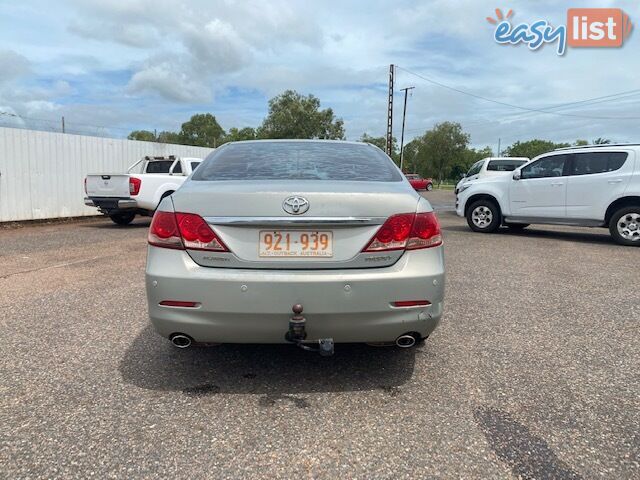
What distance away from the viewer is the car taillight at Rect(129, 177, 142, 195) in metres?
11.0

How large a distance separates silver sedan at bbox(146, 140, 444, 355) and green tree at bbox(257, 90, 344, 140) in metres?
56.2

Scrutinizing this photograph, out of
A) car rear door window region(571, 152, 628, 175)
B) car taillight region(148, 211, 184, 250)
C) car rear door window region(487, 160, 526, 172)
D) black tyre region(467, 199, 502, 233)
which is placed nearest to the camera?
car taillight region(148, 211, 184, 250)

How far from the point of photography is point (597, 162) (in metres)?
8.95

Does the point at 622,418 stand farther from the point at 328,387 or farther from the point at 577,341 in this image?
the point at 328,387

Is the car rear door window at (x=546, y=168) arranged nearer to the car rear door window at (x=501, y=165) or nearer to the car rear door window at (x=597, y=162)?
the car rear door window at (x=597, y=162)

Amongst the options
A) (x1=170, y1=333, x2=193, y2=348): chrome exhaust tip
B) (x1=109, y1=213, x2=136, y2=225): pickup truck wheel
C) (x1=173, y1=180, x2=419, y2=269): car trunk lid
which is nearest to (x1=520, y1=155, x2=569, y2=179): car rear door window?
(x1=173, y1=180, x2=419, y2=269): car trunk lid

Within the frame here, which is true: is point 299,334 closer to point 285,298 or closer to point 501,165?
point 285,298

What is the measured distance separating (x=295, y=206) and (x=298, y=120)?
57.9 m

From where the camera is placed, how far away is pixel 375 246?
254 centimetres

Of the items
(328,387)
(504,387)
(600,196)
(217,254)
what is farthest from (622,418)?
(600,196)

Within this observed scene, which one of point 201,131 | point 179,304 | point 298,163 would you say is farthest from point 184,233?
point 201,131

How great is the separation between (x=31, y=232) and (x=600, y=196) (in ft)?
37.9

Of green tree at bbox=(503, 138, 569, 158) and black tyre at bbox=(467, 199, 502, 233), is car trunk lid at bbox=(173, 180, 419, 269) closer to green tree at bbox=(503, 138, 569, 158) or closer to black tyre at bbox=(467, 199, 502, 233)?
black tyre at bbox=(467, 199, 502, 233)

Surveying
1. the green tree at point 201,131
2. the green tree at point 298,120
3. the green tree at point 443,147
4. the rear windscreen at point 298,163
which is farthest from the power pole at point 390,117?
the green tree at point 201,131
